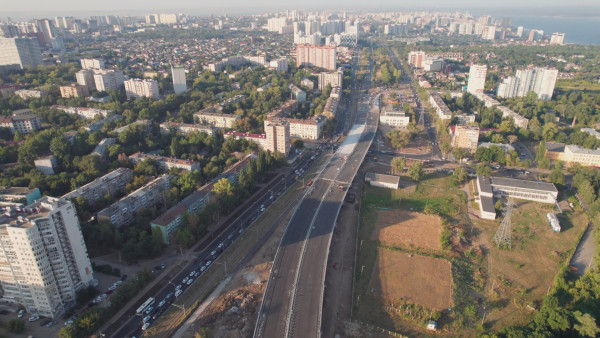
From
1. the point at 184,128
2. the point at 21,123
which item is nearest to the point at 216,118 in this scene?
the point at 184,128

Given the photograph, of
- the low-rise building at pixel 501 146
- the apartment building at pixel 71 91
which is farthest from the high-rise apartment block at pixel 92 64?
the low-rise building at pixel 501 146

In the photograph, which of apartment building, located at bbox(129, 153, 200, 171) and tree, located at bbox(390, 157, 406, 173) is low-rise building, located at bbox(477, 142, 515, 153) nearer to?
tree, located at bbox(390, 157, 406, 173)

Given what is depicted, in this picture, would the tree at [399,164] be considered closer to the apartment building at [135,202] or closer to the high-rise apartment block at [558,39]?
the apartment building at [135,202]

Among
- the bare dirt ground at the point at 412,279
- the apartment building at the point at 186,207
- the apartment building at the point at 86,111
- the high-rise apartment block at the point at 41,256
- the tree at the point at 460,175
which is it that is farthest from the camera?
the apartment building at the point at 86,111

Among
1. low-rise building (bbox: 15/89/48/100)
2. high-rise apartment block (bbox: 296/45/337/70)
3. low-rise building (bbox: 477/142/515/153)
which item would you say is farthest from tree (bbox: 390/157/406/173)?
high-rise apartment block (bbox: 296/45/337/70)

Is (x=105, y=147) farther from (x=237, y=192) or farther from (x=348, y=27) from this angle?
(x=348, y=27)

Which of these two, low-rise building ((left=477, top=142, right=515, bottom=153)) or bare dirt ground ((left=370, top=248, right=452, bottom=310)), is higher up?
low-rise building ((left=477, top=142, right=515, bottom=153))

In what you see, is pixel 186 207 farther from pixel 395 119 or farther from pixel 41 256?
pixel 395 119
